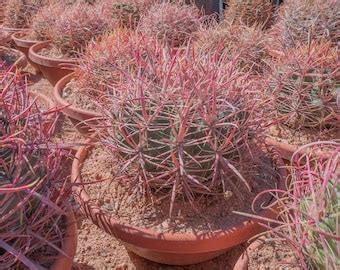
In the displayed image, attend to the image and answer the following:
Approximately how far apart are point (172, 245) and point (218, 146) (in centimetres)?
26

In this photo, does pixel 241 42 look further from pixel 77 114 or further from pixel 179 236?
pixel 179 236

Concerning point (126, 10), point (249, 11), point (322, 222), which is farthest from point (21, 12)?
point (322, 222)

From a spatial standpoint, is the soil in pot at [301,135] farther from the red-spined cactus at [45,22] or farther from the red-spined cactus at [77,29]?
the red-spined cactus at [45,22]

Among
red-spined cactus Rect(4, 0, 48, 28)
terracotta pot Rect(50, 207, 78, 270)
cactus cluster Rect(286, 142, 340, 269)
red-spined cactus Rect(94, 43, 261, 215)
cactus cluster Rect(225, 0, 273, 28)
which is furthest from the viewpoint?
red-spined cactus Rect(4, 0, 48, 28)

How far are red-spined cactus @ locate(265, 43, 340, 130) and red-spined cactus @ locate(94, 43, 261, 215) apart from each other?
1.35 feet

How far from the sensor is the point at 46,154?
0.86 metres

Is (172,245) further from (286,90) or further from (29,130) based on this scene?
(286,90)

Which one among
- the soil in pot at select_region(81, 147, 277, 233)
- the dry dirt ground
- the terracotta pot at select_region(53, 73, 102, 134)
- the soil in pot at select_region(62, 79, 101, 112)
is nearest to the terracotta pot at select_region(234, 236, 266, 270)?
the soil in pot at select_region(81, 147, 277, 233)

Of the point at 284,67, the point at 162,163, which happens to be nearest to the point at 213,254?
the point at 162,163

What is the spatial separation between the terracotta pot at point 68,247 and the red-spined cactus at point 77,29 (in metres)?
1.35

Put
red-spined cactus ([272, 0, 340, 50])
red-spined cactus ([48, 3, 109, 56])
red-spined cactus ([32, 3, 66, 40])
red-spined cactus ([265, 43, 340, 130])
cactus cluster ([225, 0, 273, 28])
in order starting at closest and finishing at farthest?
red-spined cactus ([265, 43, 340, 130]), red-spined cactus ([272, 0, 340, 50]), red-spined cactus ([48, 3, 109, 56]), red-spined cactus ([32, 3, 66, 40]), cactus cluster ([225, 0, 273, 28])

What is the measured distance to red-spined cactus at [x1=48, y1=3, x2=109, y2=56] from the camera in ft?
7.04

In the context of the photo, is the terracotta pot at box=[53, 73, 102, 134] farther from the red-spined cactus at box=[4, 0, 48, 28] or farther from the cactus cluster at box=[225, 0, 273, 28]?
the red-spined cactus at box=[4, 0, 48, 28]

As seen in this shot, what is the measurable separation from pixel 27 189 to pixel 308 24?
177 centimetres
